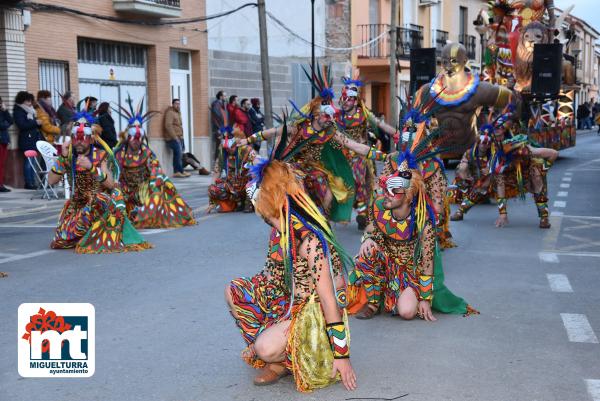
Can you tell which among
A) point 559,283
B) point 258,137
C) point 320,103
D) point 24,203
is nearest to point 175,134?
point 24,203

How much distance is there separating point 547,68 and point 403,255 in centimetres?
1377

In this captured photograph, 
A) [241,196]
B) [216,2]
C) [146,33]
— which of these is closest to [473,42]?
[216,2]

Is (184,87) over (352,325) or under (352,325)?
over

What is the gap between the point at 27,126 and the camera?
15.4 m

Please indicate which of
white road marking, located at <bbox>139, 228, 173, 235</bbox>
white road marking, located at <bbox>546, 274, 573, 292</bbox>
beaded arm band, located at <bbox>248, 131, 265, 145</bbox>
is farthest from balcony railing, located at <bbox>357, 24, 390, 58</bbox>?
white road marking, located at <bbox>546, 274, 573, 292</bbox>

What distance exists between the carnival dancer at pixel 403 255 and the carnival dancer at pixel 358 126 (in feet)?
10.8

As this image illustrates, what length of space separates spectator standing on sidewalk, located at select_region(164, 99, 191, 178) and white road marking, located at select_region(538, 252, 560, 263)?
40.9 ft

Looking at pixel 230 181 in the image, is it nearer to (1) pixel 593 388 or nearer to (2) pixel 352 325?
(2) pixel 352 325

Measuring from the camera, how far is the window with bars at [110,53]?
18.6m

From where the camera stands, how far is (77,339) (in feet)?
16.0

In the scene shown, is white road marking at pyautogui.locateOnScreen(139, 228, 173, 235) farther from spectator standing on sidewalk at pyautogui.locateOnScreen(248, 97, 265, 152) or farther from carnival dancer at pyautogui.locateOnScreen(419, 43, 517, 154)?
spectator standing on sidewalk at pyautogui.locateOnScreen(248, 97, 265, 152)

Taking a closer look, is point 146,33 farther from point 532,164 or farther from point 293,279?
point 293,279

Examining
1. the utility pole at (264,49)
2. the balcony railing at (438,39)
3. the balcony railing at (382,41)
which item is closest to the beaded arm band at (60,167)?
the utility pole at (264,49)

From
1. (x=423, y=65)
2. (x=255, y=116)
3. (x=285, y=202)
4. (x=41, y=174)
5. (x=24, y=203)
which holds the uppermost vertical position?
(x=423, y=65)
